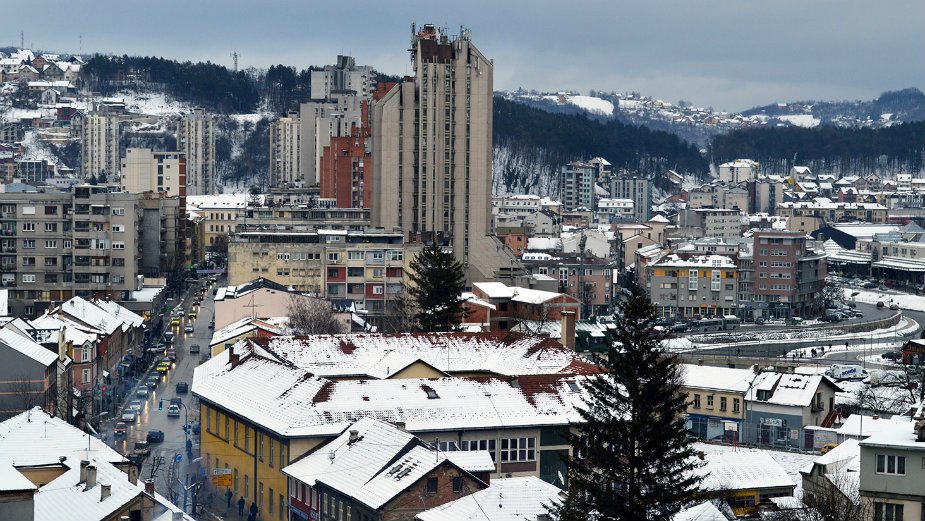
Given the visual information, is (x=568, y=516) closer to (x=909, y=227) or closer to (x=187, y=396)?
(x=187, y=396)

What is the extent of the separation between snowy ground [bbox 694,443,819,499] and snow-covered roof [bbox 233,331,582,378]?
451cm

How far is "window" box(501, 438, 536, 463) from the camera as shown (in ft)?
108

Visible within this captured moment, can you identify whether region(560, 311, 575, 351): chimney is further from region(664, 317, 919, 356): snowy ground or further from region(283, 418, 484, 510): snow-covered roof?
region(664, 317, 919, 356): snowy ground

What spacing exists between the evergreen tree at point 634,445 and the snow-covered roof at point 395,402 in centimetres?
927

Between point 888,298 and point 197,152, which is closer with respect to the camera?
point 888,298

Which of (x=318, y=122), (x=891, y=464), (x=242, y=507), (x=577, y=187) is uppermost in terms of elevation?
(x=318, y=122)

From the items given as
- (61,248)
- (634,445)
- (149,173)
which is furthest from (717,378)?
(149,173)

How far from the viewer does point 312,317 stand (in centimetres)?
5278

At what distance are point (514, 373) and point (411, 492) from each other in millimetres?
12355

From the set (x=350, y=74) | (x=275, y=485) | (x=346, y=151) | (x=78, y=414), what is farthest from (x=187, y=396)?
(x=350, y=74)

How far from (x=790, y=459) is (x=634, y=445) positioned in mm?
14286

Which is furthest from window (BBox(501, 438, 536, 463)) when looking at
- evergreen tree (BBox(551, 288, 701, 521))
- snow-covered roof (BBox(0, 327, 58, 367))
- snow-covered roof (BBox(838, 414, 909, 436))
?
snow-covered roof (BBox(0, 327, 58, 367))

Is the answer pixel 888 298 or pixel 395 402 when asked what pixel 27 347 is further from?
pixel 888 298

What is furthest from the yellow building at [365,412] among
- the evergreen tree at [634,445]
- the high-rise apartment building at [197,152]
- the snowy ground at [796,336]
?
the high-rise apartment building at [197,152]
